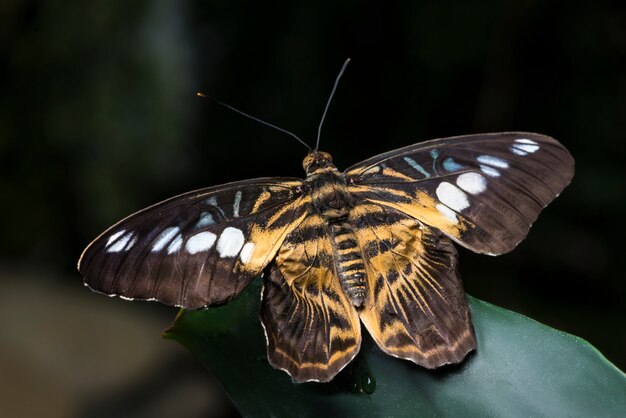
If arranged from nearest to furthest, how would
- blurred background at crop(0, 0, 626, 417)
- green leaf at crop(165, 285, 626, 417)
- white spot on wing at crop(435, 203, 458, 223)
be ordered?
green leaf at crop(165, 285, 626, 417) → white spot on wing at crop(435, 203, 458, 223) → blurred background at crop(0, 0, 626, 417)

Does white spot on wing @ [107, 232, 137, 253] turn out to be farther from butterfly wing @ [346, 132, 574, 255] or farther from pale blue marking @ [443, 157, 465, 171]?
pale blue marking @ [443, 157, 465, 171]

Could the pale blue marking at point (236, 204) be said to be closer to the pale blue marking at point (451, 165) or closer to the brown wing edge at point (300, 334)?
the brown wing edge at point (300, 334)

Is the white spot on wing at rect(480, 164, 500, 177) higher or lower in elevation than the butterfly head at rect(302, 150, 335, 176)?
higher

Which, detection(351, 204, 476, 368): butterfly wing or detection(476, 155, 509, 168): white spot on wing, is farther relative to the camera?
detection(476, 155, 509, 168): white spot on wing

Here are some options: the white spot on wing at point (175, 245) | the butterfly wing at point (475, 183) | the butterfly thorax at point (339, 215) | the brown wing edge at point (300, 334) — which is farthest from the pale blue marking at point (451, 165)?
the white spot on wing at point (175, 245)

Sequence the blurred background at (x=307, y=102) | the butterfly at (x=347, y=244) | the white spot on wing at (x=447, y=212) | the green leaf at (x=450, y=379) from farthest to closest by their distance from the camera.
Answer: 1. the blurred background at (x=307, y=102)
2. the white spot on wing at (x=447, y=212)
3. the butterfly at (x=347, y=244)
4. the green leaf at (x=450, y=379)

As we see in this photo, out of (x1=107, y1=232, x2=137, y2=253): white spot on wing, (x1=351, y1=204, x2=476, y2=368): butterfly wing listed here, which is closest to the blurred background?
(x1=351, y1=204, x2=476, y2=368): butterfly wing

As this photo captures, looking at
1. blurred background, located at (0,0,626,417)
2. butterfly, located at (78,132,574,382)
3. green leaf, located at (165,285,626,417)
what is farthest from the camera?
blurred background, located at (0,0,626,417)
